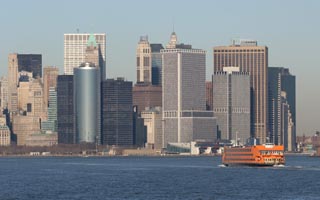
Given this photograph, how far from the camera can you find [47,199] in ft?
492

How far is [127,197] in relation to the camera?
154m

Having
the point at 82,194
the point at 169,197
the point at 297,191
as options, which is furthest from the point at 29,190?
the point at 297,191

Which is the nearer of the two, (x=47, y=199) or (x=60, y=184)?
(x=47, y=199)

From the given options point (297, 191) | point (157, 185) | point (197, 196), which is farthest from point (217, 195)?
point (157, 185)

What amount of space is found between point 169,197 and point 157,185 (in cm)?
2879

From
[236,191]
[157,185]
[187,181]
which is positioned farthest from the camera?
[187,181]

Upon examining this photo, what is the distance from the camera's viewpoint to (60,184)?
185875 mm

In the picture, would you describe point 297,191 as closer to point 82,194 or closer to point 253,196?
point 253,196

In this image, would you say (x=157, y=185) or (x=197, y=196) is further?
(x=157, y=185)

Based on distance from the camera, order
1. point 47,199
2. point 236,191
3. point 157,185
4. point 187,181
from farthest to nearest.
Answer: point 187,181, point 157,185, point 236,191, point 47,199

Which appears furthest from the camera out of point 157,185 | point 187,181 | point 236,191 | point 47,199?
point 187,181

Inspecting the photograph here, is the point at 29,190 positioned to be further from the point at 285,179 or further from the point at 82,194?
the point at 285,179

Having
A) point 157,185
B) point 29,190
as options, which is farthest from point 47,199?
point 157,185

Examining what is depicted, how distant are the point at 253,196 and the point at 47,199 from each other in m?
25.1
